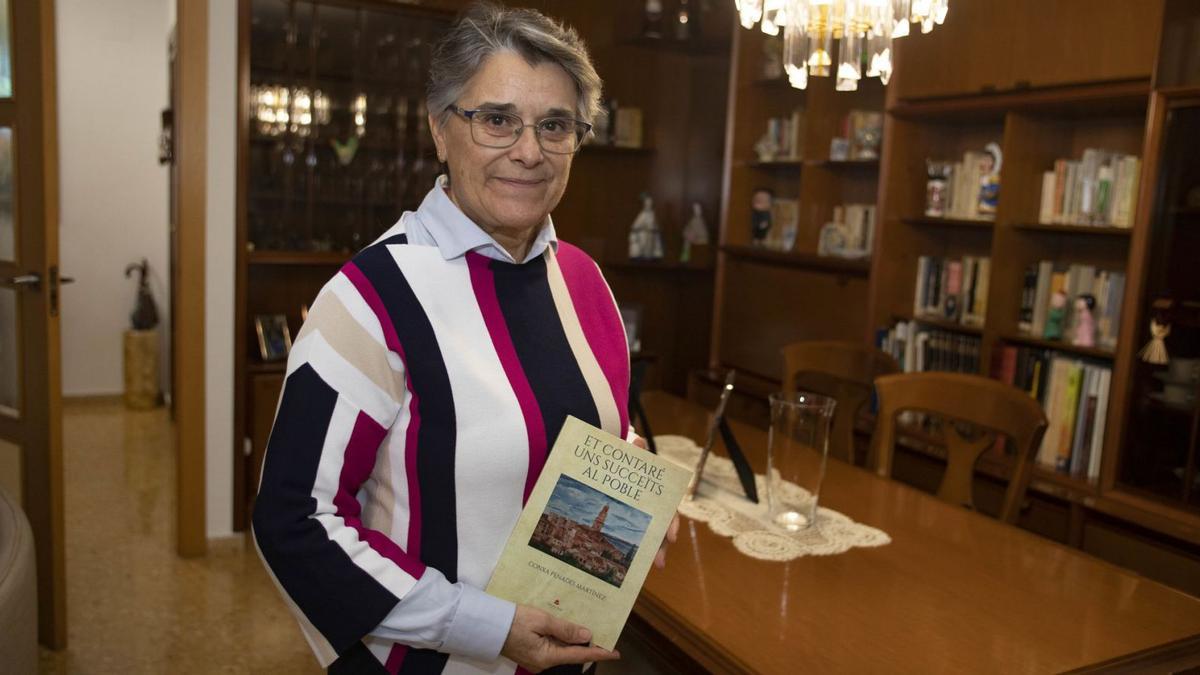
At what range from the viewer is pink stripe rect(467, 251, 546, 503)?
1133mm

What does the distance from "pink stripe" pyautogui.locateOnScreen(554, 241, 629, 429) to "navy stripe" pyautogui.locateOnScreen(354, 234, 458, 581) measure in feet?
0.82

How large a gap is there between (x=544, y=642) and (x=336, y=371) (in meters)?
0.40

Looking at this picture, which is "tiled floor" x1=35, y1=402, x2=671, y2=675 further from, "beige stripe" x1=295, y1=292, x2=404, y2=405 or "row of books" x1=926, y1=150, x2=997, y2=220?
"row of books" x1=926, y1=150, x2=997, y2=220

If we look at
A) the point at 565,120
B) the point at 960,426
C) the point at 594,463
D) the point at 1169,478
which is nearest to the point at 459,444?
the point at 594,463

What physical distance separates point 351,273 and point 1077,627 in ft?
3.88

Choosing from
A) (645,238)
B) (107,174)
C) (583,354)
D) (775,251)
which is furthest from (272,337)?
(583,354)

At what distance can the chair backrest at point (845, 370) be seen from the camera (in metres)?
2.84

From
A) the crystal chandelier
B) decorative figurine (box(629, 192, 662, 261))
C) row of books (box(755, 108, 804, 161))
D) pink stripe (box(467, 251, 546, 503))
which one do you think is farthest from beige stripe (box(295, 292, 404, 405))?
decorative figurine (box(629, 192, 662, 261))

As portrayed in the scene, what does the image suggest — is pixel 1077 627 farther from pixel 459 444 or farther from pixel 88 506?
pixel 88 506

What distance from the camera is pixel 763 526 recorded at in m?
1.86

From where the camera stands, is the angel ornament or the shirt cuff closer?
the shirt cuff

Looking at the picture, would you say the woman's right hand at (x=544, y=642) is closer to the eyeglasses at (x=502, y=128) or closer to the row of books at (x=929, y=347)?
the eyeglasses at (x=502, y=128)

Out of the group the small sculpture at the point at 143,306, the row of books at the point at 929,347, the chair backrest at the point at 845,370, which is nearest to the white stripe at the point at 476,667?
the chair backrest at the point at 845,370

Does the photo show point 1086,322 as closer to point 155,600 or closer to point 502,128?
point 502,128
